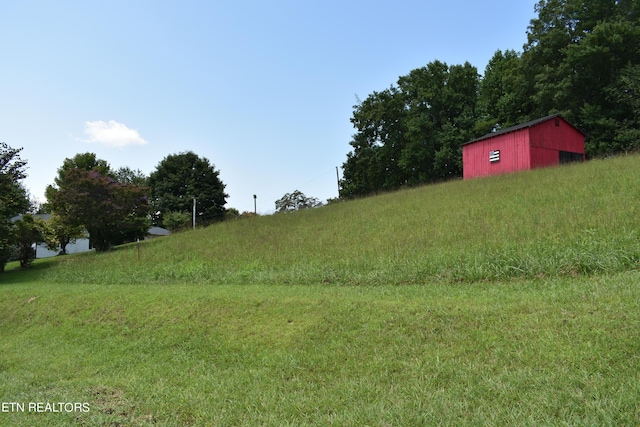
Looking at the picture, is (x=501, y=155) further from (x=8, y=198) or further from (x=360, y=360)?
(x=8, y=198)

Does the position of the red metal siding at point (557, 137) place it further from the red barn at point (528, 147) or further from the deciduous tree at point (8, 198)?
the deciduous tree at point (8, 198)

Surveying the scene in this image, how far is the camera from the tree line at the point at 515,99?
2664 centimetres

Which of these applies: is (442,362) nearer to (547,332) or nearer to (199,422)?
(547,332)

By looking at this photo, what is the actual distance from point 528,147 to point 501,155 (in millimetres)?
1771

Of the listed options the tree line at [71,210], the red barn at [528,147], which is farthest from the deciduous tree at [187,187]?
the red barn at [528,147]

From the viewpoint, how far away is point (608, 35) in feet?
87.7

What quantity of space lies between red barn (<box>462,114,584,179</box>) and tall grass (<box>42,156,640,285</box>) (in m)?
3.43

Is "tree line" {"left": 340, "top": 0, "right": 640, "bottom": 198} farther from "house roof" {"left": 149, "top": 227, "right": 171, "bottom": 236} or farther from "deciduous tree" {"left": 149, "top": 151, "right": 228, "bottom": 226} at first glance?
"house roof" {"left": 149, "top": 227, "right": 171, "bottom": 236}

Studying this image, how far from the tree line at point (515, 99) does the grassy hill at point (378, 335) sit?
A: 789 inches

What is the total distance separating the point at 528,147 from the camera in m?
20.4

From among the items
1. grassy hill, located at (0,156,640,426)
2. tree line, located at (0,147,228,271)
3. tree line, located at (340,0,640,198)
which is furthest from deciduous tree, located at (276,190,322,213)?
grassy hill, located at (0,156,640,426)

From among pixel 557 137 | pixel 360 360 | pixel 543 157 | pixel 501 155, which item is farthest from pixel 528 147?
pixel 360 360

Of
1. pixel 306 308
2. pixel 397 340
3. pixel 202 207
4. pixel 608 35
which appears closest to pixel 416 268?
pixel 306 308

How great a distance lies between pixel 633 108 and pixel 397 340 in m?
30.3
